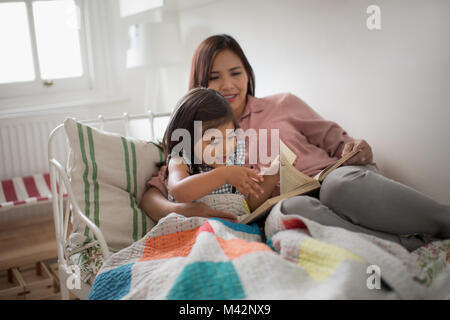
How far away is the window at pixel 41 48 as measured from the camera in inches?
98.3

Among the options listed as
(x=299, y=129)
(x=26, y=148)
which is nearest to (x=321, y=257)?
(x=299, y=129)

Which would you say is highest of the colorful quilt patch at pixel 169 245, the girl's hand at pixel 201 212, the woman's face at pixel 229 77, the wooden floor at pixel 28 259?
the woman's face at pixel 229 77

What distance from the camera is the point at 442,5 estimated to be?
1.23 metres

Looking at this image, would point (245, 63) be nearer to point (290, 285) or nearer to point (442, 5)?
point (442, 5)

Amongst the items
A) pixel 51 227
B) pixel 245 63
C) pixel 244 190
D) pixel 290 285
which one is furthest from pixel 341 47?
pixel 51 227

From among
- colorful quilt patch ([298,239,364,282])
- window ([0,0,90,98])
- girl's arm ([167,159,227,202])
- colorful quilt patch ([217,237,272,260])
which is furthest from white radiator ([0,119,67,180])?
colorful quilt patch ([298,239,364,282])

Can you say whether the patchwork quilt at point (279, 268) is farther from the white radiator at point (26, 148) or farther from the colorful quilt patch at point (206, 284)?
the white radiator at point (26, 148)

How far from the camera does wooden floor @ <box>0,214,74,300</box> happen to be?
6.48 ft

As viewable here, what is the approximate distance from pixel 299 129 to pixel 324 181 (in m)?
0.45

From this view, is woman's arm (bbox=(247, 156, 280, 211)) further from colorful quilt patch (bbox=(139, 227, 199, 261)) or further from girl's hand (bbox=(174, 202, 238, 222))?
colorful quilt patch (bbox=(139, 227, 199, 261))

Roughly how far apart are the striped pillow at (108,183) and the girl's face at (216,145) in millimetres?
283

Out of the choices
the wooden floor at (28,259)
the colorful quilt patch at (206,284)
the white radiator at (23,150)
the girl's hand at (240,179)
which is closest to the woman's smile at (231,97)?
the girl's hand at (240,179)

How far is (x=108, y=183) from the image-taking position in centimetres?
140

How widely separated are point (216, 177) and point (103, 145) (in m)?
0.48
